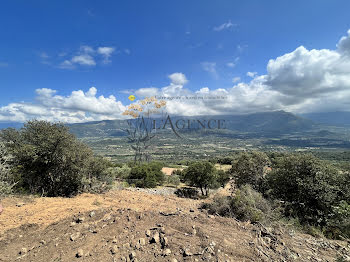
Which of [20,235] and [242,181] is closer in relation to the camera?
[20,235]

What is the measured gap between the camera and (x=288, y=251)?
15.2 ft

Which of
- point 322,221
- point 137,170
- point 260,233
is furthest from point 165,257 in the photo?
point 137,170

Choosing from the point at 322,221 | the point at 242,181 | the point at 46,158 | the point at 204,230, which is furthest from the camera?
the point at 242,181

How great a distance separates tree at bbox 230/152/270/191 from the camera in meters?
15.2

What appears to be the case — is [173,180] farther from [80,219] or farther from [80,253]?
[80,253]

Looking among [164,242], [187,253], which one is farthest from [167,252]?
[187,253]

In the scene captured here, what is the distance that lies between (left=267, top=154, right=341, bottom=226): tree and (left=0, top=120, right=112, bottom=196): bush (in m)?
14.6

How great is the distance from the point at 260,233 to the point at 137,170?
92.9ft

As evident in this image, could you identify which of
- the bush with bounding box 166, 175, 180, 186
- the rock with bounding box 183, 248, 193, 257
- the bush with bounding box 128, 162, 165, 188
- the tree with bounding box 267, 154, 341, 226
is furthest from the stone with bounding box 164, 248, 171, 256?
the bush with bounding box 166, 175, 180, 186

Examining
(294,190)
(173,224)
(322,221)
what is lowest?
(322,221)

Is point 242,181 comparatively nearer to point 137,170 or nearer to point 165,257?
point 165,257

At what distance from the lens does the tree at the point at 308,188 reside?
9727 millimetres

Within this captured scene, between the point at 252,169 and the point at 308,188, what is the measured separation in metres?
5.22

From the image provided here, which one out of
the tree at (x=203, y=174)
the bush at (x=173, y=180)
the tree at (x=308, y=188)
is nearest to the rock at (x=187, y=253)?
the tree at (x=308, y=188)
